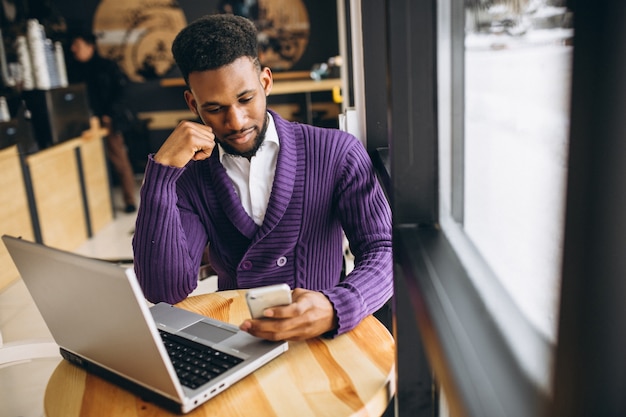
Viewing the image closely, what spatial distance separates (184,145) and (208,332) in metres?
0.51

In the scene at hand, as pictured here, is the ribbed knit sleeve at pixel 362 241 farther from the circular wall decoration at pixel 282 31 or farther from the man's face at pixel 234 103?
the circular wall decoration at pixel 282 31

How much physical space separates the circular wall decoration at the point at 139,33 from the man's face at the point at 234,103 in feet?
18.0

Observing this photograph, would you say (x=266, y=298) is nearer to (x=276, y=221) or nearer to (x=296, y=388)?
(x=296, y=388)

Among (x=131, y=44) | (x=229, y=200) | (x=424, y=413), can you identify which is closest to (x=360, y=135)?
(x=229, y=200)

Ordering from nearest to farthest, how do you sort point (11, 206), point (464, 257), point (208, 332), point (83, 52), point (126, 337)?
point (126, 337), point (464, 257), point (208, 332), point (11, 206), point (83, 52)

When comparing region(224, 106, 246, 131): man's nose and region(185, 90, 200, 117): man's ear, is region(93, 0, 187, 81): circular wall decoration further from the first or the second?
region(224, 106, 246, 131): man's nose

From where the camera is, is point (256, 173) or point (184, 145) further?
point (256, 173)

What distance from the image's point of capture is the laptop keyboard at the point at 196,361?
93 cm

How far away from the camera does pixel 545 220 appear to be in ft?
2.02

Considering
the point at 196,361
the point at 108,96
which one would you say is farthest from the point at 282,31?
the point at 196,361

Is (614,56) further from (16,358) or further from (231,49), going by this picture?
(16,358)

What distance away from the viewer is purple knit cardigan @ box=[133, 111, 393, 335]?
1.38 m

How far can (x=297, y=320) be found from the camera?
1.02m

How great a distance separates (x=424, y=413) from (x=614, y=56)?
1.00m
